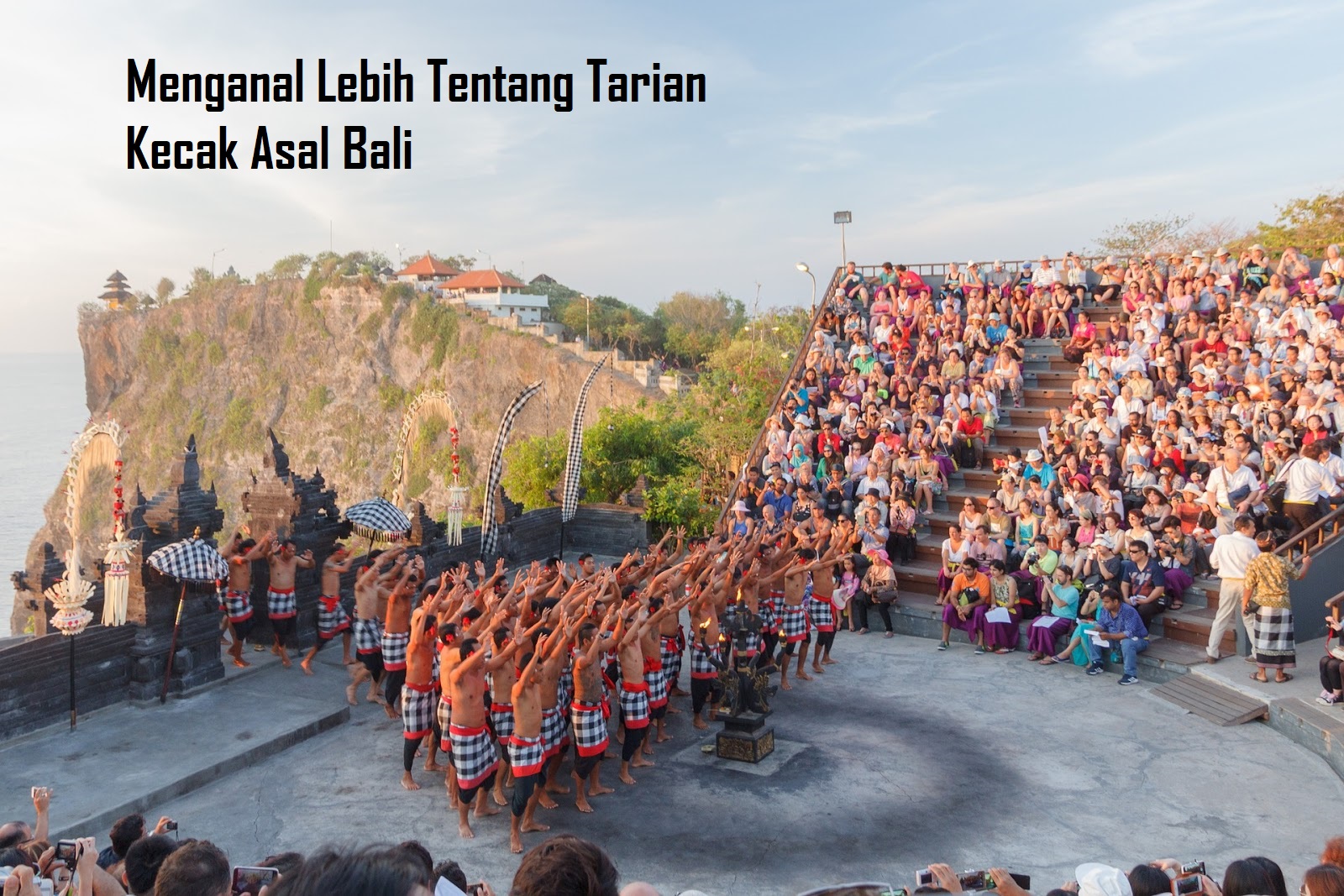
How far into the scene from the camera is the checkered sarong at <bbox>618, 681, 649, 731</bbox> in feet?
29.1

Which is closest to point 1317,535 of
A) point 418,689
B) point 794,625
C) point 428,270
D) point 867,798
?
point 794,625

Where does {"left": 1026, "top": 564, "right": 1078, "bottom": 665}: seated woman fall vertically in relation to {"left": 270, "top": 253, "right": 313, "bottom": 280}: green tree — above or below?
below

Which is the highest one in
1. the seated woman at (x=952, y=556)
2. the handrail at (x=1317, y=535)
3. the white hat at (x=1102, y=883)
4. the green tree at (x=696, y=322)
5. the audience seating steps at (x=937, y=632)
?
the green tree at (x=696, y=322)

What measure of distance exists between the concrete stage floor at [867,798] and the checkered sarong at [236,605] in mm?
1071

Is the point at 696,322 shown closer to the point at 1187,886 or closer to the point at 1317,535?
the point at 1317,535

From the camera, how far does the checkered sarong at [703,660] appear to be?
10273 mm

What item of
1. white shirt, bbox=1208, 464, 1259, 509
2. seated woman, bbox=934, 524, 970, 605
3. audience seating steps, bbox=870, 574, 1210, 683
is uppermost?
white shirt, bbox=1208, 464, 1259, 509

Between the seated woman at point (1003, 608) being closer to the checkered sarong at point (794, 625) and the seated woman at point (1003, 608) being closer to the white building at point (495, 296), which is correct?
the checkered sarong at point (794, 625)

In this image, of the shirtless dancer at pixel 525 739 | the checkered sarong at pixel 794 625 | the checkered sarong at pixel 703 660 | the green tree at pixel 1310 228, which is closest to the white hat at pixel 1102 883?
the shirtless dancer at pixel 525 739

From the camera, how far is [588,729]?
27.4ft

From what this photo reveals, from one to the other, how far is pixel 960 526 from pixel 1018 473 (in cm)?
137

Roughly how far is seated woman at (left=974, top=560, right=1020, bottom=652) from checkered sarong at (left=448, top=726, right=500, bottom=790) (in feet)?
23.3

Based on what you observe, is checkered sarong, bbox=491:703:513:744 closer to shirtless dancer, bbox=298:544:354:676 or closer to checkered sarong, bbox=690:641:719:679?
checkered sarong, bbox=690:641:719:679

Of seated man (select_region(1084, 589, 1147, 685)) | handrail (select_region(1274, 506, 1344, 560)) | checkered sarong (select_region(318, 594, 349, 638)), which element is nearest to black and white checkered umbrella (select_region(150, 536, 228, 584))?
checkered sarong (select_region(318, 594, 349, 638))
